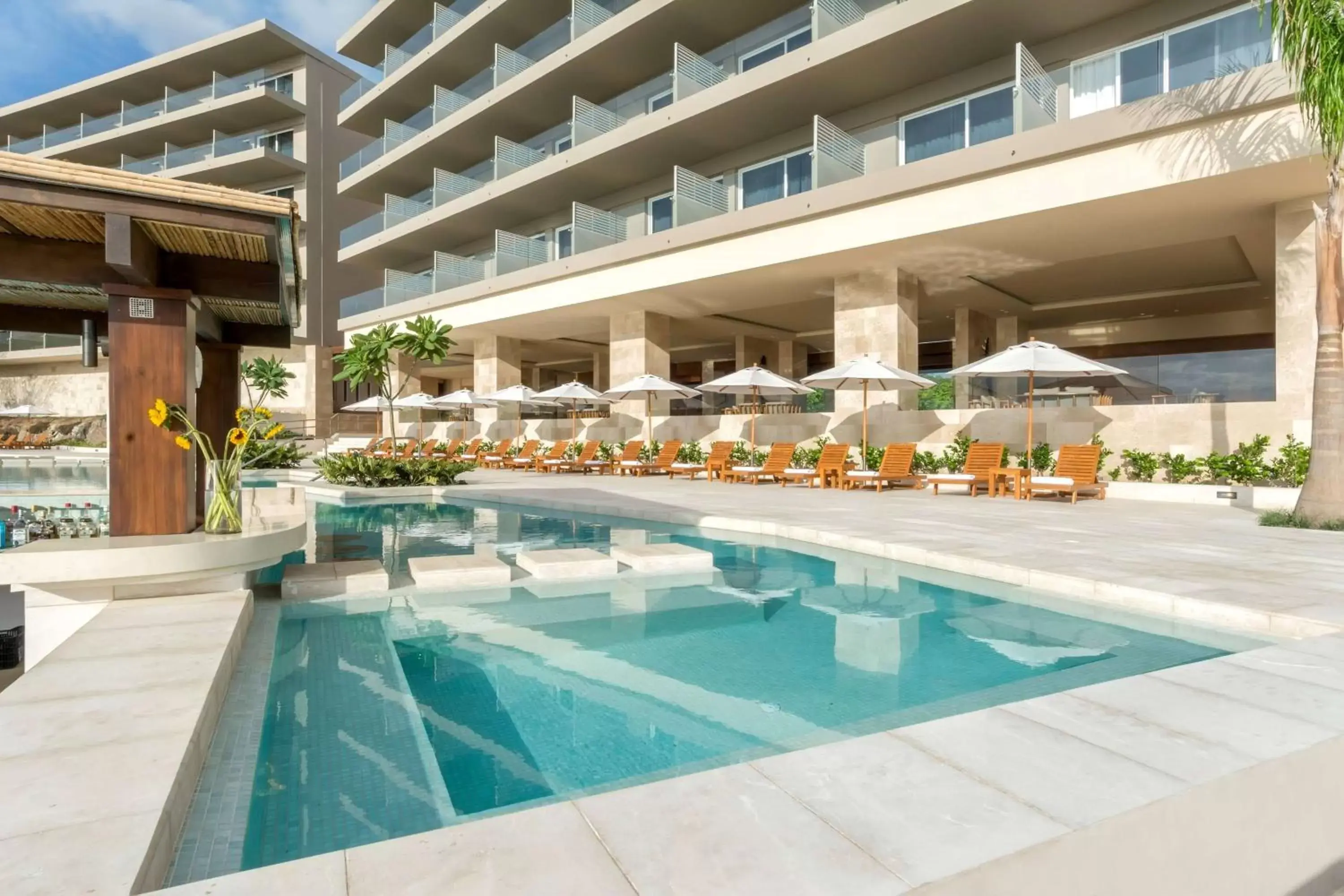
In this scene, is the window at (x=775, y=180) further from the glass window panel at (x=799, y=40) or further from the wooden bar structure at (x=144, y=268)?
the wooden bar structure at (x=144, y=268)

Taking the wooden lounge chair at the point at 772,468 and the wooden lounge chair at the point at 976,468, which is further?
the wooden lounge chair at the point at 772,468

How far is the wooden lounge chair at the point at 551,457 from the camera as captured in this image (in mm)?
21641

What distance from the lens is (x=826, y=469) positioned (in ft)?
50.2

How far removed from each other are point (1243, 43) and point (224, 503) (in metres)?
14.7

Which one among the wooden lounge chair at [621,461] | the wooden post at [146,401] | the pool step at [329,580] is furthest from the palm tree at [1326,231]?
the wooden lounge chair at [621,461]

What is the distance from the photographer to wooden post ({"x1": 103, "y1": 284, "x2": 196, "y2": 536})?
4.80m

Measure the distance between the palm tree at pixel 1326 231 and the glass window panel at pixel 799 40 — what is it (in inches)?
430

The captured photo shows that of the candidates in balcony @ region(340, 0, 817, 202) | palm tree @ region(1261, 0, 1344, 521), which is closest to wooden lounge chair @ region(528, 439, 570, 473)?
balcony @ region(340, 0, 817, 202)

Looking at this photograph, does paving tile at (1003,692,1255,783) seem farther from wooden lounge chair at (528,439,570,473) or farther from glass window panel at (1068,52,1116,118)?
wooden lounge chair at (528,439,570,473)

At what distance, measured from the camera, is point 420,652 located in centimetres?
461

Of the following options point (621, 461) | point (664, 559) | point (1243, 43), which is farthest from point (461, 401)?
point (1243, 43)

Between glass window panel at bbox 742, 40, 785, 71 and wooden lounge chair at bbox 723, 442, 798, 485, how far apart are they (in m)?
9.75

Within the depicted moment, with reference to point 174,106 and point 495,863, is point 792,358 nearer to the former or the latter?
point 495,863

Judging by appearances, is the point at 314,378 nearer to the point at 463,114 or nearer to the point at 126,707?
the point at 463,114
